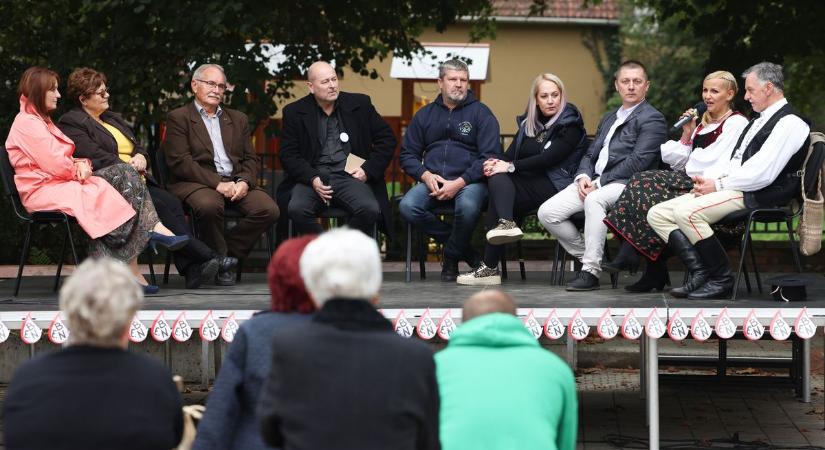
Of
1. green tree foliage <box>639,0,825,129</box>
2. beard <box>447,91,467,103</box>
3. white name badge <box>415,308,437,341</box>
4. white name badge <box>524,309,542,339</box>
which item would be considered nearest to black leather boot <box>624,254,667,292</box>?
white name badge <box>524,309,542,339</box>

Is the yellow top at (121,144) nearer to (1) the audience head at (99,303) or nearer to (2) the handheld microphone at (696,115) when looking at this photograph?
(2) the handheld microphone at (696,115)

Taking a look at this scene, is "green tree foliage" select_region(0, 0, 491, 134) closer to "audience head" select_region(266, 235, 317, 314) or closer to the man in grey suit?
the man in grey suit

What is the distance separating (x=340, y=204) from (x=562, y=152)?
4.55 feet

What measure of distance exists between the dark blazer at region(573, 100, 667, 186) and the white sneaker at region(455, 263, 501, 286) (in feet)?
2.60

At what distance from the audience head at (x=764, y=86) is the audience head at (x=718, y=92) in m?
0.22

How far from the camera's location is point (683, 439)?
7.66 m

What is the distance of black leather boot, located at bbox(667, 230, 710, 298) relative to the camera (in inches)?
276

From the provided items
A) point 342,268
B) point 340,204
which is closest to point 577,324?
point 340,204

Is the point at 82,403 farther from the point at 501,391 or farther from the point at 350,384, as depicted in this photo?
the point at 501,391

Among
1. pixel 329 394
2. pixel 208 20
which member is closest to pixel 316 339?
pixel 329 394

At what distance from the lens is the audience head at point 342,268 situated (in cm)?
332

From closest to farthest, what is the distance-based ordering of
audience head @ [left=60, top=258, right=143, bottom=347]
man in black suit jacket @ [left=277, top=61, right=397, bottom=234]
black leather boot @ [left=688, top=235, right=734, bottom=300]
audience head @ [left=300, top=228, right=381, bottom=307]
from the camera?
audience head @ [left=60, top=258, right=143, bottom=347] → audience head @ [left=300, top=228, right=381, bottom=307] → black leather boot @ [left=688, top=235, right=734, bottom=300] → man in black suit jacket @ [left=277, top=61, right=397, bottom=234]

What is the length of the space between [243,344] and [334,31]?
26.6 feet

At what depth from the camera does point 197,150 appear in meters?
8.12
